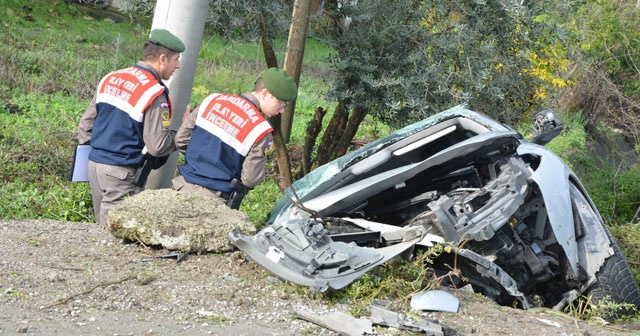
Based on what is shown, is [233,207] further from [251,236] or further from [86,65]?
[86,65]

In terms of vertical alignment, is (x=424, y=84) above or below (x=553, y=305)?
above

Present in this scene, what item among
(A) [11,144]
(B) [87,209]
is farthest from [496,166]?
(A) [11,144]

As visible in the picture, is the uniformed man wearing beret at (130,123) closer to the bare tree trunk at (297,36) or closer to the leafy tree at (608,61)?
the bare tree trunk at (297,36)

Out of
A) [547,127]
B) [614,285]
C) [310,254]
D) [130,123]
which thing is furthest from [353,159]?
[614,285]

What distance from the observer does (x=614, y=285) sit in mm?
5625

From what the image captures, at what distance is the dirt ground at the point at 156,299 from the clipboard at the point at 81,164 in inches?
31.3

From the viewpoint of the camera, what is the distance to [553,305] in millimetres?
5703

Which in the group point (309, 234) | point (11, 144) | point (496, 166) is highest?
point (496, 166)

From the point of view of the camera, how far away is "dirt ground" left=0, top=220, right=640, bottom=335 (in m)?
3.89

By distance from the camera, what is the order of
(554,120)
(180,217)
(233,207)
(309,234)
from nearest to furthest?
(309,234) < (180,217) < (233,207) < (554,120)

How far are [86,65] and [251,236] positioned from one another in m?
8.45

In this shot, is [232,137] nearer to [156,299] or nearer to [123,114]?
[123,114]

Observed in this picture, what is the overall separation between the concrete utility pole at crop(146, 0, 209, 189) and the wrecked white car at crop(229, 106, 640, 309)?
1.38m

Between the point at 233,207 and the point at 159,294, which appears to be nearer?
the point at 159,294
